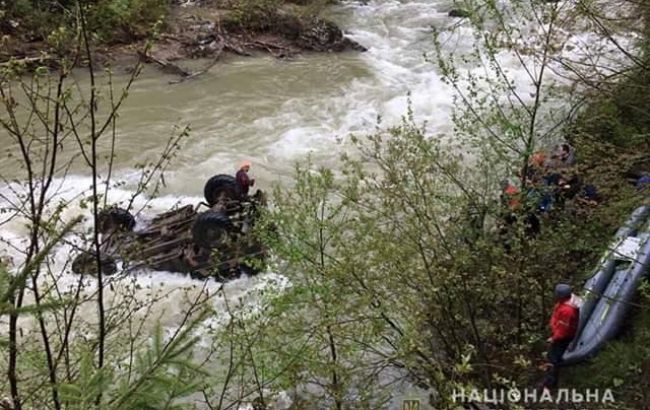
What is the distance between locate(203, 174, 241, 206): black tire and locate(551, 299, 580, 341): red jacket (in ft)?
20.1

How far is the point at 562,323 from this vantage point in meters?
7.07

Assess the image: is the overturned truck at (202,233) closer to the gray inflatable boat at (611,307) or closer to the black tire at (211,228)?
the black tire at (211,228)

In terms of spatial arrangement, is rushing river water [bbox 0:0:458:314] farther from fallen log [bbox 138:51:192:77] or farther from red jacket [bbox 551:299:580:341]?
red jacket [bbox 551:299:580:341]

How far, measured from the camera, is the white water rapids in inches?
548

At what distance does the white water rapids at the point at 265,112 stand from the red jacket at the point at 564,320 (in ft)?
15.2

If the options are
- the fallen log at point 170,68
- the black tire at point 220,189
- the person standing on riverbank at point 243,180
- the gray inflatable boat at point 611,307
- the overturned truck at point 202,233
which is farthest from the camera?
the fallen log at point 170,68

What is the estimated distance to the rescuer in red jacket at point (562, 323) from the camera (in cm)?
703

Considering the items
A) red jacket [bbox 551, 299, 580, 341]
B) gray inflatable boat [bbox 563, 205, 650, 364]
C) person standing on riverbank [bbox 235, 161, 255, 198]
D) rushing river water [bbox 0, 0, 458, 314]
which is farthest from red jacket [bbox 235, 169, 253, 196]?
red jacket [bbox 551, 299, 580, 341]

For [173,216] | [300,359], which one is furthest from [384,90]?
[300,359]

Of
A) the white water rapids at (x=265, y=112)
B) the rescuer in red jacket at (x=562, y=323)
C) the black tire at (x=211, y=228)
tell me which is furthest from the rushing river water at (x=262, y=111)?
the rescuer in red jacket at (x=562, y=323)

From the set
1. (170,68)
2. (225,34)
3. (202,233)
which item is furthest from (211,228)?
(225,34)

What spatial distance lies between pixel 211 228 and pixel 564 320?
532 cm

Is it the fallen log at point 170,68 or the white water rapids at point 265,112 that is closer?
the white water rapids at point 265,112

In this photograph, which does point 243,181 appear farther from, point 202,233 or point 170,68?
point 170,68
